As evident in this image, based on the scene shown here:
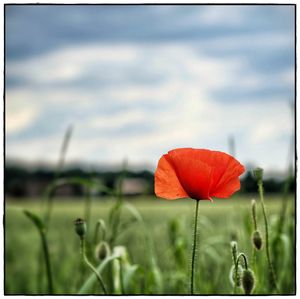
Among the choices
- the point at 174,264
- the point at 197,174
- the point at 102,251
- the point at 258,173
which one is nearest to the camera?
the point at 197,174

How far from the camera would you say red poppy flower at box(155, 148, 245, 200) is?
93cm

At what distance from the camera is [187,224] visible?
2.05m

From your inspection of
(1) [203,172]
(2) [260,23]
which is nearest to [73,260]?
(2) [260,23]

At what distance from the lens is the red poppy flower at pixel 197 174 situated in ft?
3.06

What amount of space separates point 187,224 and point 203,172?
1.15 m

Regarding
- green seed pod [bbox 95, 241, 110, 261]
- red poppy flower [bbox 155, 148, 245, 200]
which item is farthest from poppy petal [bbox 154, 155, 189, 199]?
green seed pod [bbox 95, 241, 110, 261]

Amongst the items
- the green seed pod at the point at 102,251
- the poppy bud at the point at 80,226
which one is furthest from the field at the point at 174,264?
the poppy bud at the point at 80,226

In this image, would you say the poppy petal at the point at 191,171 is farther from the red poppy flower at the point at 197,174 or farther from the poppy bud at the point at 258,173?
the poppy bud at the point at 258,173

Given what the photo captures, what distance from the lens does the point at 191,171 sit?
3.07 feet

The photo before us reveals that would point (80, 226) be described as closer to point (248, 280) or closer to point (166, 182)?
point (166, 182)

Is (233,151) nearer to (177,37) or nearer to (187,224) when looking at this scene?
(177,37)

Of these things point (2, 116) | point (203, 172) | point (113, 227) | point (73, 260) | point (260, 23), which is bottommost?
point (73, 260)

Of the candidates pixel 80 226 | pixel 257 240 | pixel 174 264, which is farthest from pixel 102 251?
pixel 174 264

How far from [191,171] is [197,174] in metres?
0.01
